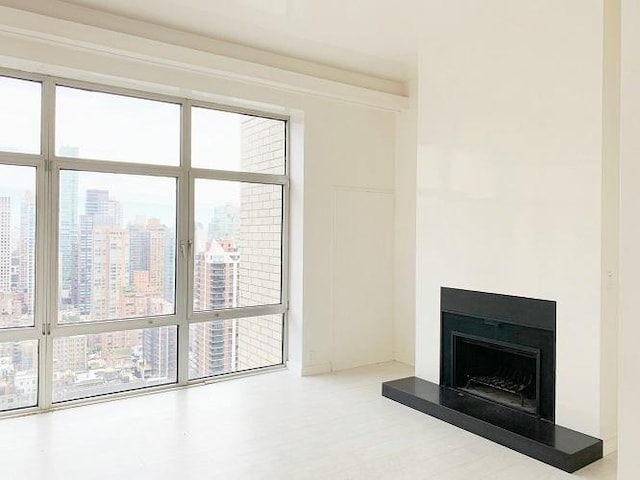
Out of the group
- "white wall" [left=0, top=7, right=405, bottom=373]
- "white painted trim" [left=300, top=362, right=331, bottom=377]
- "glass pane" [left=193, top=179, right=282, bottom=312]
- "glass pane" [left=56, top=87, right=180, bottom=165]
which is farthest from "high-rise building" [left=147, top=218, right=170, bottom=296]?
"white painted trim" [left=300, top=362, right=331, bottom=377]

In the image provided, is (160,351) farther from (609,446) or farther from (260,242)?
(609,446)

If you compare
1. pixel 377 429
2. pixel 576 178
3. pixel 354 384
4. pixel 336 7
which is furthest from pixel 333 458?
pixel 336 7

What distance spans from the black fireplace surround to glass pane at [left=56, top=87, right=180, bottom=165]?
9.43ft

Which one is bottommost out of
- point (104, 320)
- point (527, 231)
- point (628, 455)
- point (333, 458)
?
A: point (333, 458)

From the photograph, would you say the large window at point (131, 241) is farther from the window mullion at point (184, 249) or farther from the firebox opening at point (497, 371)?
the firebox opening at point (497, 371)

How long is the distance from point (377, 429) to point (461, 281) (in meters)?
1.42

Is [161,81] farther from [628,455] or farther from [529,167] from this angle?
[628,455]

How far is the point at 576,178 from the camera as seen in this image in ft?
11.3

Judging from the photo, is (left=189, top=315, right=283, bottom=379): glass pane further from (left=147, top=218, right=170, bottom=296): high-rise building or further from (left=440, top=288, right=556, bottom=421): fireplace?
(left=440, top=288, right=556, bottom=421): fireplace

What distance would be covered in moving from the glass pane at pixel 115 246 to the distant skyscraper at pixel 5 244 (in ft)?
1.19

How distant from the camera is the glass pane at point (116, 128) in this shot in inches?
164

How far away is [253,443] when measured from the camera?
3.44 m

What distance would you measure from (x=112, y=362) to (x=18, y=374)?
71 cm

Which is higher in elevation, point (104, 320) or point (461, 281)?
point (461, 281)
